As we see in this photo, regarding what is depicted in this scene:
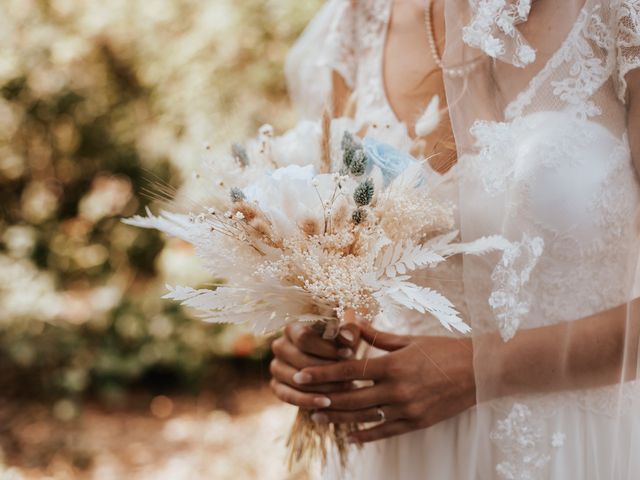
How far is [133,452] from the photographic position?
3.48 m

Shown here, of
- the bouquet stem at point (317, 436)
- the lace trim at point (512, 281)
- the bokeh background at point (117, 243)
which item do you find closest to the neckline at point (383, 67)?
the lace trim at point (512, 281)

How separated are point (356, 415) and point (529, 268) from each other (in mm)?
435

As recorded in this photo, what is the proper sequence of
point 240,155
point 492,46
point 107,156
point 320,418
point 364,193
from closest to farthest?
point 364,193 < point 492,46 < point 240,155 < point 320,418 < point 107,156

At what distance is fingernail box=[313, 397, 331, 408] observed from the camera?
1.26m

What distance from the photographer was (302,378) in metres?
1.27

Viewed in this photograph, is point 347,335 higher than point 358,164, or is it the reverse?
point 358,164

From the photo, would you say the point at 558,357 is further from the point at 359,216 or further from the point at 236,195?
the point at 236,195

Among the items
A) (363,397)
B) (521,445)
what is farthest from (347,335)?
(521,445)

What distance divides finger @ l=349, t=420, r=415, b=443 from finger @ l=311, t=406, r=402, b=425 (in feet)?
0.04

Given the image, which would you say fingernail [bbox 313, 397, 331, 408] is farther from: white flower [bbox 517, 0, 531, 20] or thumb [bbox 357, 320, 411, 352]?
white flower [bbox 517, 0, 531, 20]

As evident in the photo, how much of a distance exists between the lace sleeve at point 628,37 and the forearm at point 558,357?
0.40 m

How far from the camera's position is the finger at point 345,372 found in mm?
1221

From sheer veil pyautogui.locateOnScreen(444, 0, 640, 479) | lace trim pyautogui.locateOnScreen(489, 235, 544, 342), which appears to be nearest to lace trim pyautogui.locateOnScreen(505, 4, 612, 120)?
sheer veil pyautogui.locateOnScreen(444, 0, 640, 479)

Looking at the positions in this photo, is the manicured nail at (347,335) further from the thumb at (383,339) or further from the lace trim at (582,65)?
the lace trim at (582,65)
